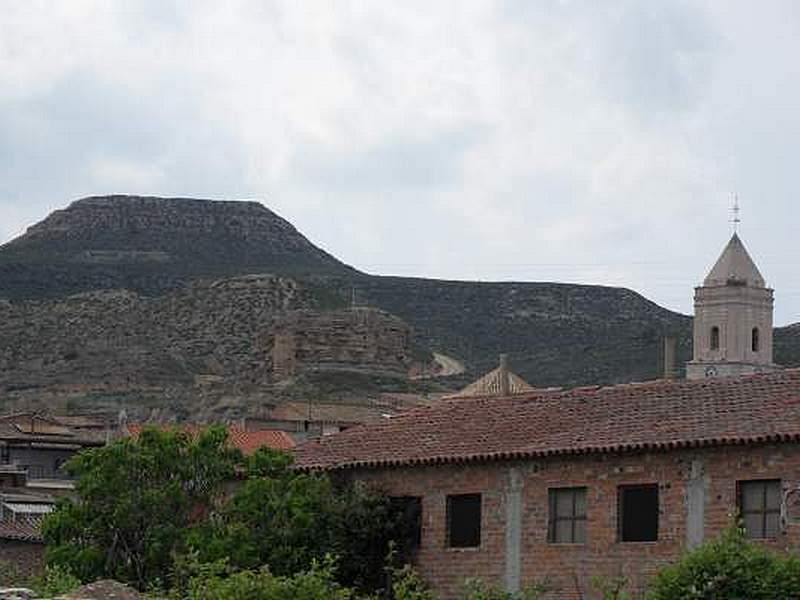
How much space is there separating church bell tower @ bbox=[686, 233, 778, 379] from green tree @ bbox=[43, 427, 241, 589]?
2898 inches

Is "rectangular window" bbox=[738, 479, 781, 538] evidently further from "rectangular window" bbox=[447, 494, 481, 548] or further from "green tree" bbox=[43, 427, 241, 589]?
"green tree" bbox=[43, 427, 241, 589]

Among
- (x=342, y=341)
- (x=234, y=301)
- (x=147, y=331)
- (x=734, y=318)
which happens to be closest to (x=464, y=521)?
(x=734, y=318)

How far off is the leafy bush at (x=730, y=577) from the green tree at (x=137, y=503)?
1137cm

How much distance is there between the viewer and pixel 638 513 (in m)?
30.3

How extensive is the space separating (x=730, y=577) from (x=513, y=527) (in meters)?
7.78

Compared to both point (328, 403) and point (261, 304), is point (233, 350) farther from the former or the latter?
point (328, 403)

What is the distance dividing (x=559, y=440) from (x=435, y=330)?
128157mm

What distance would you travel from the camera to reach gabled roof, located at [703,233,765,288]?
363ft

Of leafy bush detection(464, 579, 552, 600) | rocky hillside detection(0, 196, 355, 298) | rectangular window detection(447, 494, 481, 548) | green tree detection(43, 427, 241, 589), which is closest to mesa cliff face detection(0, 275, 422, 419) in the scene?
rocky hillside detection(0, 196, 355, 298)

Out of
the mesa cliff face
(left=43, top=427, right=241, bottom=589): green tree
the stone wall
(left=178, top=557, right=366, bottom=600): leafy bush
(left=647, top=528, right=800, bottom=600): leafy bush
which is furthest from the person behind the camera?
the mesa cliff face

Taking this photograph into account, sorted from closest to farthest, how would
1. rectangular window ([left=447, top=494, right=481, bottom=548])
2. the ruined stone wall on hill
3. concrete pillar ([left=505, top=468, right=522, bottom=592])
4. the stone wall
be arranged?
concrete pillar ([left=505, top=468, right=522, bottom=592]) < rectangular window ([left=447, top=494, right=481, bottom=548]) < the stone wall < the ruined stone wall on hill

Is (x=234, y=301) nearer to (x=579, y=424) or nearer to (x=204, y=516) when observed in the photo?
(x=204, y=516)

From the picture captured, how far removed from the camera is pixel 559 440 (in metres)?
31.6

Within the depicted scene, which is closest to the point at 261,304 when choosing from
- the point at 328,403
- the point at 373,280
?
the point at 373,280
